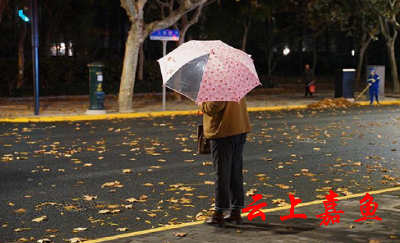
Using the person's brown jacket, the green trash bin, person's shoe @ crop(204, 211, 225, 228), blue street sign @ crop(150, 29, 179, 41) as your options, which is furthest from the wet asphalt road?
blue street sign @ crop(150, 29, 179, 41)

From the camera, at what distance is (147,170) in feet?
37.2

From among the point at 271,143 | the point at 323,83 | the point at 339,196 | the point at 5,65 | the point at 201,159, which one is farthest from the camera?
the point at 323,83

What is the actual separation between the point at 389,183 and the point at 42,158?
6.03m

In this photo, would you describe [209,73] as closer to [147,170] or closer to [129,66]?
[147,170]

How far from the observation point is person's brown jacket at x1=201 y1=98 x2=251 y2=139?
23.9 ft

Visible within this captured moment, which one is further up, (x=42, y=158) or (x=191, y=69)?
(x=191, y=69)

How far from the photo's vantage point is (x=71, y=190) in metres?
9.66

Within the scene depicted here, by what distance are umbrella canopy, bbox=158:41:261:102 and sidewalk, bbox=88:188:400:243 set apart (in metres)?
1.32

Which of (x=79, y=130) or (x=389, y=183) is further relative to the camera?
(x=79, y=130)

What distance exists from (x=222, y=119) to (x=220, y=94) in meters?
0.40

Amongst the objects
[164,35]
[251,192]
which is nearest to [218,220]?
[251,192]

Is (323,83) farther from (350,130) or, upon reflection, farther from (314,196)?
(314,196)

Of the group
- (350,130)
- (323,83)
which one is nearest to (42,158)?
(350,130)

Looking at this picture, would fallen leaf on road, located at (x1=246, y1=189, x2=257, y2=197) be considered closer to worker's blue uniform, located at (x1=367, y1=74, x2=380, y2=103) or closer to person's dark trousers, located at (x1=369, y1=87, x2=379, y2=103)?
worker's blue uniform, located at (x1=367, y1=74, x2=380, y2=103)
